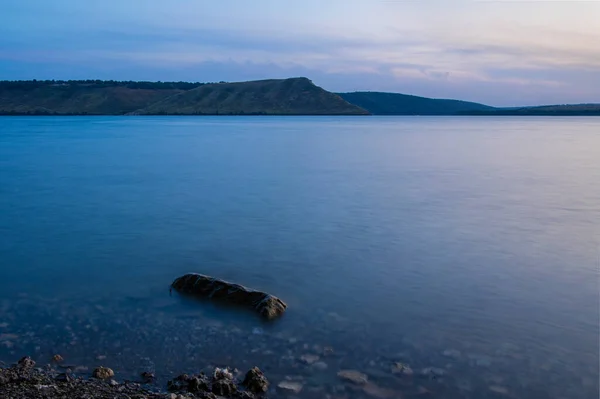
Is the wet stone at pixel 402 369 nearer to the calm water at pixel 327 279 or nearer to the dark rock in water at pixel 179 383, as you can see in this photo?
the calm water at pixel 327 279

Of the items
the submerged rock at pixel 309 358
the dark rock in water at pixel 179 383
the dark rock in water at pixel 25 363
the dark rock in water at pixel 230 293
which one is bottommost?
the submerged rock at pixel 309 358

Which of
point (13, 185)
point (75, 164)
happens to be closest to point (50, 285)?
point (13, 185)

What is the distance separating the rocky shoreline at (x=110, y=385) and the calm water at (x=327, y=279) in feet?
0.88

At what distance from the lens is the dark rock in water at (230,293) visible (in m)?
7.76

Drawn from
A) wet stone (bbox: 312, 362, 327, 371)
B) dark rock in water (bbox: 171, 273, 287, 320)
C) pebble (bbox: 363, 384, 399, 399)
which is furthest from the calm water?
dark rock in water (bbox: 171, 273, 287, 320)

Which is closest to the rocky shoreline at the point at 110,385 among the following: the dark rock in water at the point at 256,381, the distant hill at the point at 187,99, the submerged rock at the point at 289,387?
the dark rock in water at the point at 256,381

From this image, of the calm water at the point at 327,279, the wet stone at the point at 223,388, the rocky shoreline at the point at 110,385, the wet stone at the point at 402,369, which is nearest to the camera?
the rocky shoreline at the point at 110,385

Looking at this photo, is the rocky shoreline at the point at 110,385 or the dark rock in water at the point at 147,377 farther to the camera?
the dark rock in water at the point at 147,377

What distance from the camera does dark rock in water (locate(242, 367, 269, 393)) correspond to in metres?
5.66

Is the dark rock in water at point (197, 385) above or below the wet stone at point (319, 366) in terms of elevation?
above

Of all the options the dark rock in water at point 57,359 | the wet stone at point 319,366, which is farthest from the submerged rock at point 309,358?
the dark rock in water at point 57,359

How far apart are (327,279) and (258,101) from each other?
174216 mm

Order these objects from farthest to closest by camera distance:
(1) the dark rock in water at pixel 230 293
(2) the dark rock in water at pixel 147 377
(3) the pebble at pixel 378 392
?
(1) the dark rock in water at pixel 230 293 < (2) the dark rock in water at pixel 147 377 < (3) the pebble at pixel 378 392

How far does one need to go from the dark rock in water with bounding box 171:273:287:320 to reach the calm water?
246 mm
